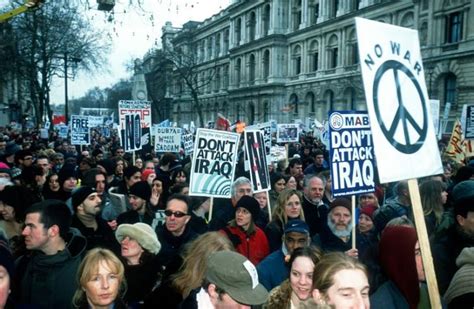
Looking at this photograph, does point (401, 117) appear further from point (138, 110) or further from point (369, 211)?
point (138, 110)

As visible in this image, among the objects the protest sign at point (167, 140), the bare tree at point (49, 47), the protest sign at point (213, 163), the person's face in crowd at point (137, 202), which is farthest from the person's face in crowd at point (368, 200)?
the bare tree at point (49, 47)

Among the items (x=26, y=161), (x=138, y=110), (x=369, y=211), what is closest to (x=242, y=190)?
(x=369, y=211)

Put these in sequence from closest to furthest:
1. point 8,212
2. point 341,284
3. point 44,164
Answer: point 341,284 → point 8,212 → point 44,164

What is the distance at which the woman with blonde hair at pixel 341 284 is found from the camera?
98.5 inches

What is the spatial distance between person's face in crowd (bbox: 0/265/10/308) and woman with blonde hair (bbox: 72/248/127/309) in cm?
53

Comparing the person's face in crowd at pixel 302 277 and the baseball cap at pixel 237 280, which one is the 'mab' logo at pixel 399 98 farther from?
the baseball cap at pixel 237 280

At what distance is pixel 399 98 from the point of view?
3.03 metres

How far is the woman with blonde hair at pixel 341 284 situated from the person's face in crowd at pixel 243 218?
88.9 inches

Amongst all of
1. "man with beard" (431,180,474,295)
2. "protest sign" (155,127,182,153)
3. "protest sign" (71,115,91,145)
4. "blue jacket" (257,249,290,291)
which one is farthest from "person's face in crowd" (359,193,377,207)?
"protest sign" (71,115,91,145)

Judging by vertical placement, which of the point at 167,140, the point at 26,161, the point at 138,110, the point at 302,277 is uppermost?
the point at 138,110

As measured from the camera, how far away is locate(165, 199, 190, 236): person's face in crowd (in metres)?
4.45

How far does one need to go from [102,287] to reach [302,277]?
4.32 feet

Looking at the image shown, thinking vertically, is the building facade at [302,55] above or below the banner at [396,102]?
above

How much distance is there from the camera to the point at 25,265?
3.50 metres
